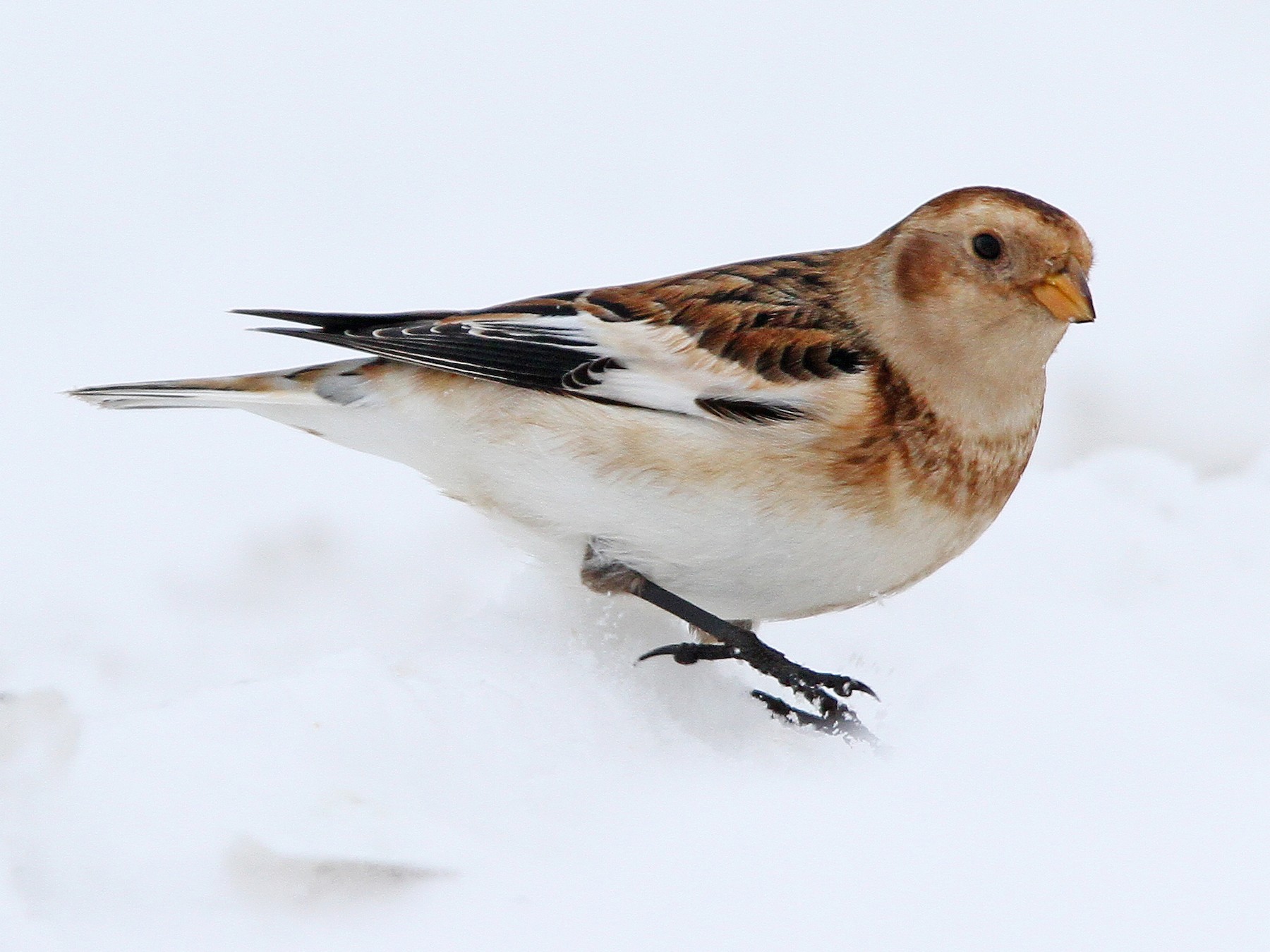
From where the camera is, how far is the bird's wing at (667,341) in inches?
121

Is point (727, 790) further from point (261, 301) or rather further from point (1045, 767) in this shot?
point (261, 301)

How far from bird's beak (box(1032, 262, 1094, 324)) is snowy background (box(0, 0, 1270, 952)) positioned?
2.63 feet

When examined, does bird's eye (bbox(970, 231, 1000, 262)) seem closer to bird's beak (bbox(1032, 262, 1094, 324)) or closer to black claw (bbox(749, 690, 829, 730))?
bird's beak (bbox(1032, 262, 1094, 324))

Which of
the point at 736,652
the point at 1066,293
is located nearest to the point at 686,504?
the point at 736,652

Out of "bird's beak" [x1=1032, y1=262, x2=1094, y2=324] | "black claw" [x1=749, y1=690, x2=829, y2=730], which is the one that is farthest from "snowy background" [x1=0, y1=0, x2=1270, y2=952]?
"bird's beak" [x1=1032, y1=262, x2=1094, y2=324]

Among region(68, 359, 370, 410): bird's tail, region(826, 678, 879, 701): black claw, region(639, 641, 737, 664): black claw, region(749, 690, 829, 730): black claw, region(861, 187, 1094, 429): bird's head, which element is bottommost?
region(749, 690, 829, 730): black claw

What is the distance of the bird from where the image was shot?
2.98 metres

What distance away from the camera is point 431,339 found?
10.9ft

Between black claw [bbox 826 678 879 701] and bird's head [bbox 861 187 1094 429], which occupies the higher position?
bird's head [bbox 861 187 1094 429]

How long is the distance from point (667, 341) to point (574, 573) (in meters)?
0.52

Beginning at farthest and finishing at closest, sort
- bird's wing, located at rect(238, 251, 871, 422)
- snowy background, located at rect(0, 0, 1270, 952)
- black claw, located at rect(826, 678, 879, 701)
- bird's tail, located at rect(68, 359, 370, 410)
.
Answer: bird's tail, located at rect(68, 359, 370, 410)
black claw, located at rect(826, 678, 879, 701)
bird's wing, located at rect(238, 251, 871, 422)
snowy background, located at rect(0, 0, 1270, 952)

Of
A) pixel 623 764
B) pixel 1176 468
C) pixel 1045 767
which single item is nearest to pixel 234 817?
pixel 623 764

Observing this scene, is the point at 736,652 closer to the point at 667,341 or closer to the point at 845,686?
the point at 845,686

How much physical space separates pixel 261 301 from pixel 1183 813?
3926mm
